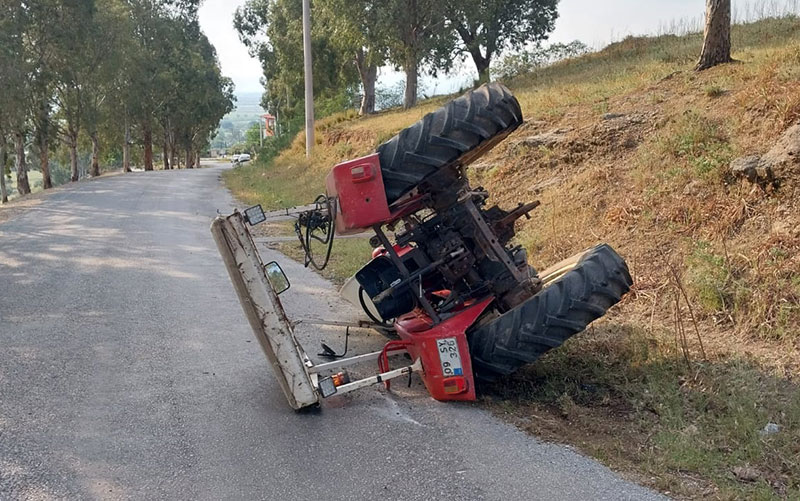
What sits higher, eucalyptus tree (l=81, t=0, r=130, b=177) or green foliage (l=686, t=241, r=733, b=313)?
eucalyptus tree (l=81, t=0, r=130, b=177)

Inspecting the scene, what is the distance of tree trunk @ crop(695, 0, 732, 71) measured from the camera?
10.6m

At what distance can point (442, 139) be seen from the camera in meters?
4.55

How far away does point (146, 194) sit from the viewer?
20.9 meters

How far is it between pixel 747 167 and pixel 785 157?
340 mm

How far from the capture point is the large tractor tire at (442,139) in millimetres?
4566

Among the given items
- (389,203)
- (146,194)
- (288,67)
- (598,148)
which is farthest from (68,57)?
(389,203)

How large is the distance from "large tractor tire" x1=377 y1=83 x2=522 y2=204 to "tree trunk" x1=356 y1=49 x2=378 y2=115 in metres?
29.1

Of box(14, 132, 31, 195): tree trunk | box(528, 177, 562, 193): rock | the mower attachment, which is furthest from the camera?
box(14, 132, 31, 195): tree trunk

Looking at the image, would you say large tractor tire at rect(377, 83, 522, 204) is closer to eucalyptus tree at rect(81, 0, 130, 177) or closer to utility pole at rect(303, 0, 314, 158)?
utility pole at rect(303, 0, 314, 158)

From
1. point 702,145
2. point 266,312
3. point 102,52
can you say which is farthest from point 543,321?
point 102,52

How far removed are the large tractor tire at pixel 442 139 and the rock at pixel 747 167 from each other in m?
3.33

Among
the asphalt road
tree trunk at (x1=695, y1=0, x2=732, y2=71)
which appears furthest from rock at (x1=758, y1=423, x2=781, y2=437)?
tree trunk at (x1=695, y1=0, x2=732, y2=71)

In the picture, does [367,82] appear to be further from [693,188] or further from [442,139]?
[442,139]

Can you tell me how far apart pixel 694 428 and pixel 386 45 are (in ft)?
78.4
